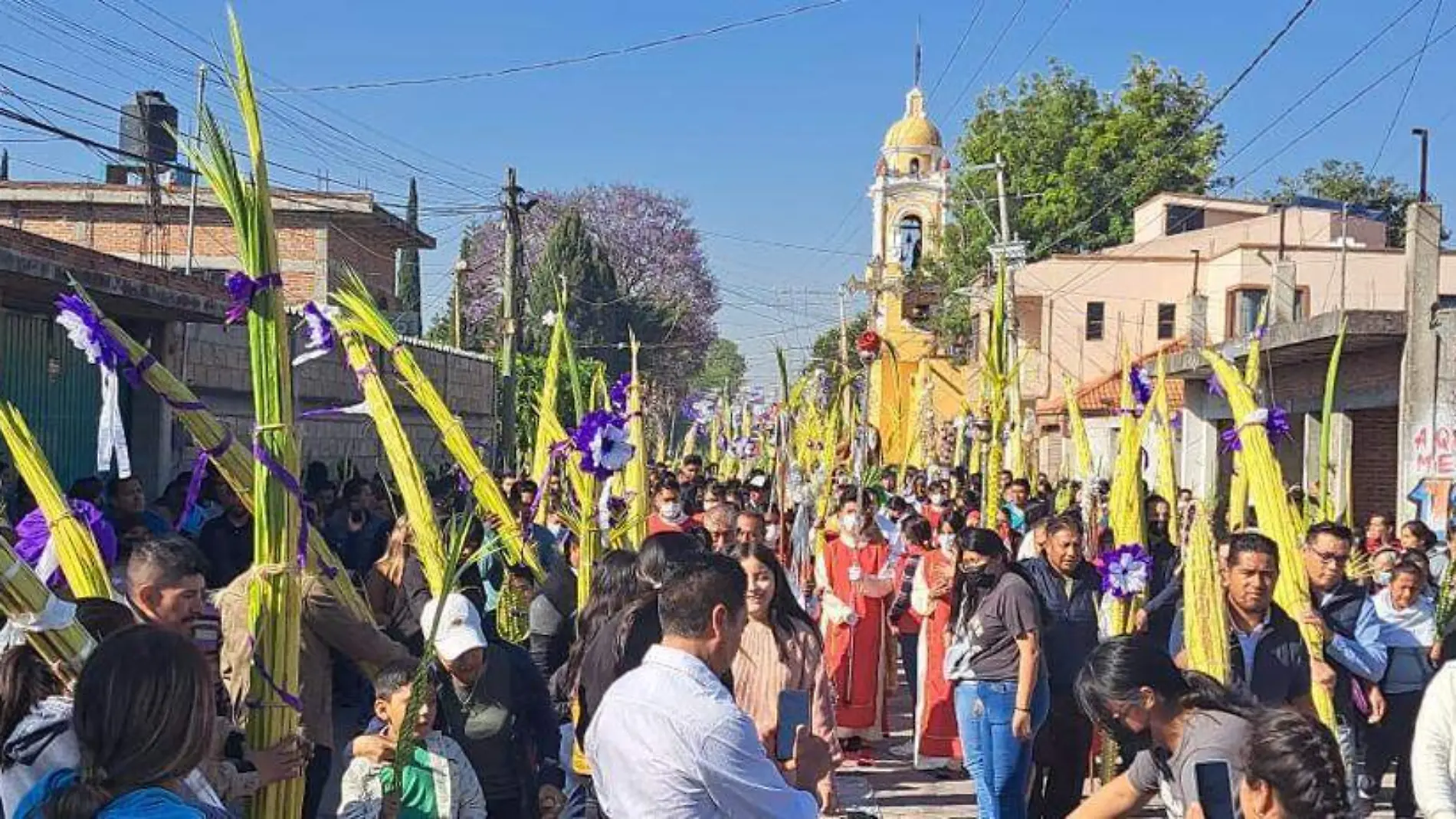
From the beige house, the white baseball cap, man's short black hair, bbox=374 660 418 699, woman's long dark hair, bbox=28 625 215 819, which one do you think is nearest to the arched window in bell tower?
the beige house

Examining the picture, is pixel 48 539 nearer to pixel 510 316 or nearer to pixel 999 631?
pixel 999 631

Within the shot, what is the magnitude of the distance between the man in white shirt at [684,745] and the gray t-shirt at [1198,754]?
0.88 m

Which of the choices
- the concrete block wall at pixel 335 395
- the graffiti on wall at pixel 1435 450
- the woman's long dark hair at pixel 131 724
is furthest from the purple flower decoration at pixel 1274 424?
the graffiti on wall at pixel 1435 450

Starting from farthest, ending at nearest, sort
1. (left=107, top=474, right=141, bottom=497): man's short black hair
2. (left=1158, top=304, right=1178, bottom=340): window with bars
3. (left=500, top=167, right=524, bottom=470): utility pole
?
1. (left=1158, top=304, right=1178, bottom=340): window with bars
2. (left=500, top=167, right=524, bottom=470): utility pole
3. (left=107, top=474, right=141, bottom=497): man's short black hair

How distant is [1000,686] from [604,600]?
1.99 m

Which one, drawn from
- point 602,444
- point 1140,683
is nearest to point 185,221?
point 602,444

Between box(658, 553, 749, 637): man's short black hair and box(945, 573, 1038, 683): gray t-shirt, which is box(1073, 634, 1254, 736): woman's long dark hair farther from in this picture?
box(945, 573, 1038, 683): gray t-shirt

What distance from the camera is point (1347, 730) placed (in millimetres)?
7141

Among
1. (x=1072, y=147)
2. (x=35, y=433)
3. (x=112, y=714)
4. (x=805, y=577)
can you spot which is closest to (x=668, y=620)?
(x=112, y=714)

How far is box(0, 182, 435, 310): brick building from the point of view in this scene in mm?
28609

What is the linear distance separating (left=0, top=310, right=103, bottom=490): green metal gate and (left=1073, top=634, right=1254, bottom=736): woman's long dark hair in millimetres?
9515

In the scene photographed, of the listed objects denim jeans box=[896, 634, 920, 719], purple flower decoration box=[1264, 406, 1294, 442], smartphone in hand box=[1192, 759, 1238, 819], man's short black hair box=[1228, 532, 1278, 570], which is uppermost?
purple flower decoration box=[1264, 406, 1294, 442]

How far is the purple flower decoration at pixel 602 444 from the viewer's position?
7207 millimetres

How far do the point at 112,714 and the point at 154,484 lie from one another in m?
12.1
